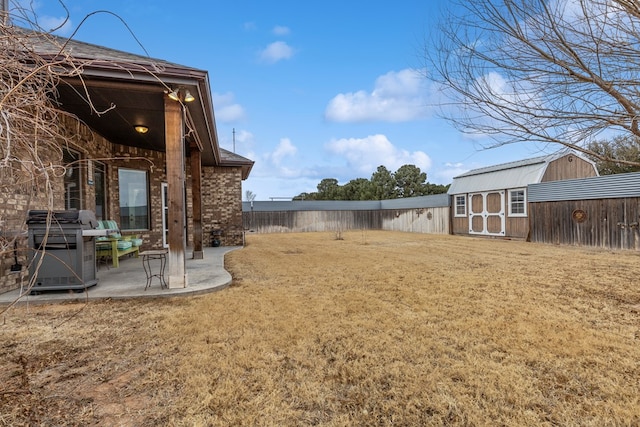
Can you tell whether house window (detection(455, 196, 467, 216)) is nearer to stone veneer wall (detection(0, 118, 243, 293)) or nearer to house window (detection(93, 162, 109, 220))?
stone veneer wall (detection(0, 118, 243, 293))

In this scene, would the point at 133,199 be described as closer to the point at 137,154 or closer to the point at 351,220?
the point at 137,154

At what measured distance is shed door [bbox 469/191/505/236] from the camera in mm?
15062

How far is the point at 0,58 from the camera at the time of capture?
1322 mm

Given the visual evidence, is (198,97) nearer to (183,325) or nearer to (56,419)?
(183,325)

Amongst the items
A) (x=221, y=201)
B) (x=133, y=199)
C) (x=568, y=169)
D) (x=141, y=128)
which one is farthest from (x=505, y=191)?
(x=133, y=199)

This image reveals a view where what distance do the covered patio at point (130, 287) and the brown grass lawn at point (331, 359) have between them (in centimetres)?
21

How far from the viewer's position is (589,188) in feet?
35.9

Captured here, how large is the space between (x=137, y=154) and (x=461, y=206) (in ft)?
51.9

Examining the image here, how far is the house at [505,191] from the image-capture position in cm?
1377

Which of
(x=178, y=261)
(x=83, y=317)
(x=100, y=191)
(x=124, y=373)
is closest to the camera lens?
(x=124, y=373)

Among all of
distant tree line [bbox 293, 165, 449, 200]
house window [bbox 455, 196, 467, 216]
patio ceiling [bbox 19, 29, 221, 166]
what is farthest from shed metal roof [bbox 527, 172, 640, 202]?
distant tree line [bbox 293, 165, 449, 200]

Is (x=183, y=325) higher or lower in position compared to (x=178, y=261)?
lower

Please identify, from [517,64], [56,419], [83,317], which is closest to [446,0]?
[517,64]

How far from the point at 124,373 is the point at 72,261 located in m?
2.48
